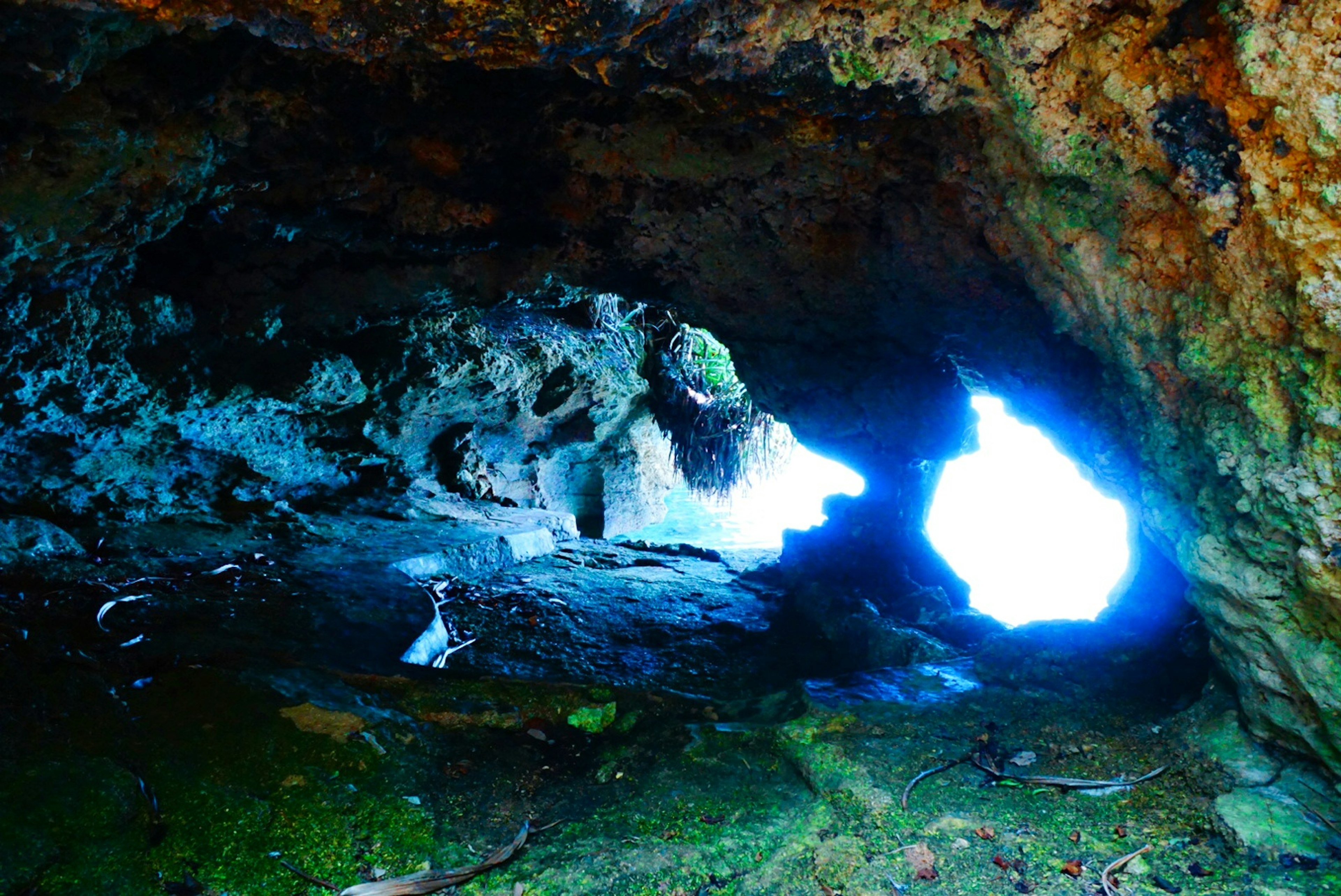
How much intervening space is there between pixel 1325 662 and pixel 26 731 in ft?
11.6

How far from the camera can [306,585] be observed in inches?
166

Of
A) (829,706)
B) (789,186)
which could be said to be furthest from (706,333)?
(829,706)

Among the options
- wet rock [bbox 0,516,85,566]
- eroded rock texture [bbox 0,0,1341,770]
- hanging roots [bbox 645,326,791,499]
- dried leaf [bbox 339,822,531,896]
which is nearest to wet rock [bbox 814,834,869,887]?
dried leaf [bbox 339,822,531,896]

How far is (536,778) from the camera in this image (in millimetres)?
2520

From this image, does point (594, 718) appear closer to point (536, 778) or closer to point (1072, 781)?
point (536, 778)

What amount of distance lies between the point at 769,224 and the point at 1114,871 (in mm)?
2762

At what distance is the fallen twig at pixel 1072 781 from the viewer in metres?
2.42

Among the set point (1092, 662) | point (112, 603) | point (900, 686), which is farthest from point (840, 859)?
point (112, 603)

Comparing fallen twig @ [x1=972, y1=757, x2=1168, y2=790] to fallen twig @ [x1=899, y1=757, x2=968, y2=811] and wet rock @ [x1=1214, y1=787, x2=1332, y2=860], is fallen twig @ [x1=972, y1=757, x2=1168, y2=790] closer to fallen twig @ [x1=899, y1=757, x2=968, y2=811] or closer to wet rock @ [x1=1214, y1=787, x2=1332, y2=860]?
fallen twig @ [x1=899, y1=757, x2=968, y2=811]

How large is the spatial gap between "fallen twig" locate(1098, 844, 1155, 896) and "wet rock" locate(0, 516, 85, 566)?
4739 mm

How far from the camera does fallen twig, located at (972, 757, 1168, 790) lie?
242cm

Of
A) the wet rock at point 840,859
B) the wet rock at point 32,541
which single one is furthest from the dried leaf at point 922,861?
the wet rock at point 32,541

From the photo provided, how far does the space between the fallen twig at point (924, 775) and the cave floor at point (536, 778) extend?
0.03m

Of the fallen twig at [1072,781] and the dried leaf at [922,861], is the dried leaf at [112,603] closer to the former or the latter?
the dried leaf at [922,861]
